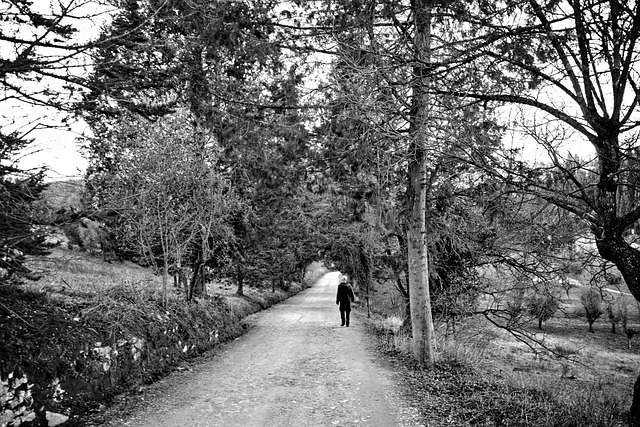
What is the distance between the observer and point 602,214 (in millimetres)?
5422

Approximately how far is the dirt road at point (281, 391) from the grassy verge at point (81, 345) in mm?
603

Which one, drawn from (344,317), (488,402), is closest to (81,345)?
(488,402)

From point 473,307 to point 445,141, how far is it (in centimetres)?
949

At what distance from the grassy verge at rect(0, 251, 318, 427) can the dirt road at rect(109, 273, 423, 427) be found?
1.98ft

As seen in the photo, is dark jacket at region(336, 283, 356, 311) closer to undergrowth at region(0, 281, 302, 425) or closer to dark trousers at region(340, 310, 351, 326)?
dark trousers at region(340, 310, 351, 326)

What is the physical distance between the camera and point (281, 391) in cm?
767

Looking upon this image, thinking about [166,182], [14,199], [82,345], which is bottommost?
[82,345]

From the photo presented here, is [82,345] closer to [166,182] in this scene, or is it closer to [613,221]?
[166,182]

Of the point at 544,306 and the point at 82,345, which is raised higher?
the point at 82,345

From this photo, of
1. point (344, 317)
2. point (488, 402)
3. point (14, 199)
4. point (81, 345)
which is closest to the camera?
point (14, 199)

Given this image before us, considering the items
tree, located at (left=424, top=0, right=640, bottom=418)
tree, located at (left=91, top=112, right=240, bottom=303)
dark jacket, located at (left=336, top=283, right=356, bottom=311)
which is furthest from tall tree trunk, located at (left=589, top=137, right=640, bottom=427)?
dark jacket, located at (left=336, top=283, right=356, bottom=311)

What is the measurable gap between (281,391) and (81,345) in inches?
127

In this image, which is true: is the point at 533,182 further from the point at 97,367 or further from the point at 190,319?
the point at 190,319

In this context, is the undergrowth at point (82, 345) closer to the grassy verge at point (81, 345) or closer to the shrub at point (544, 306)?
the grassy verge at point (81, 345)
